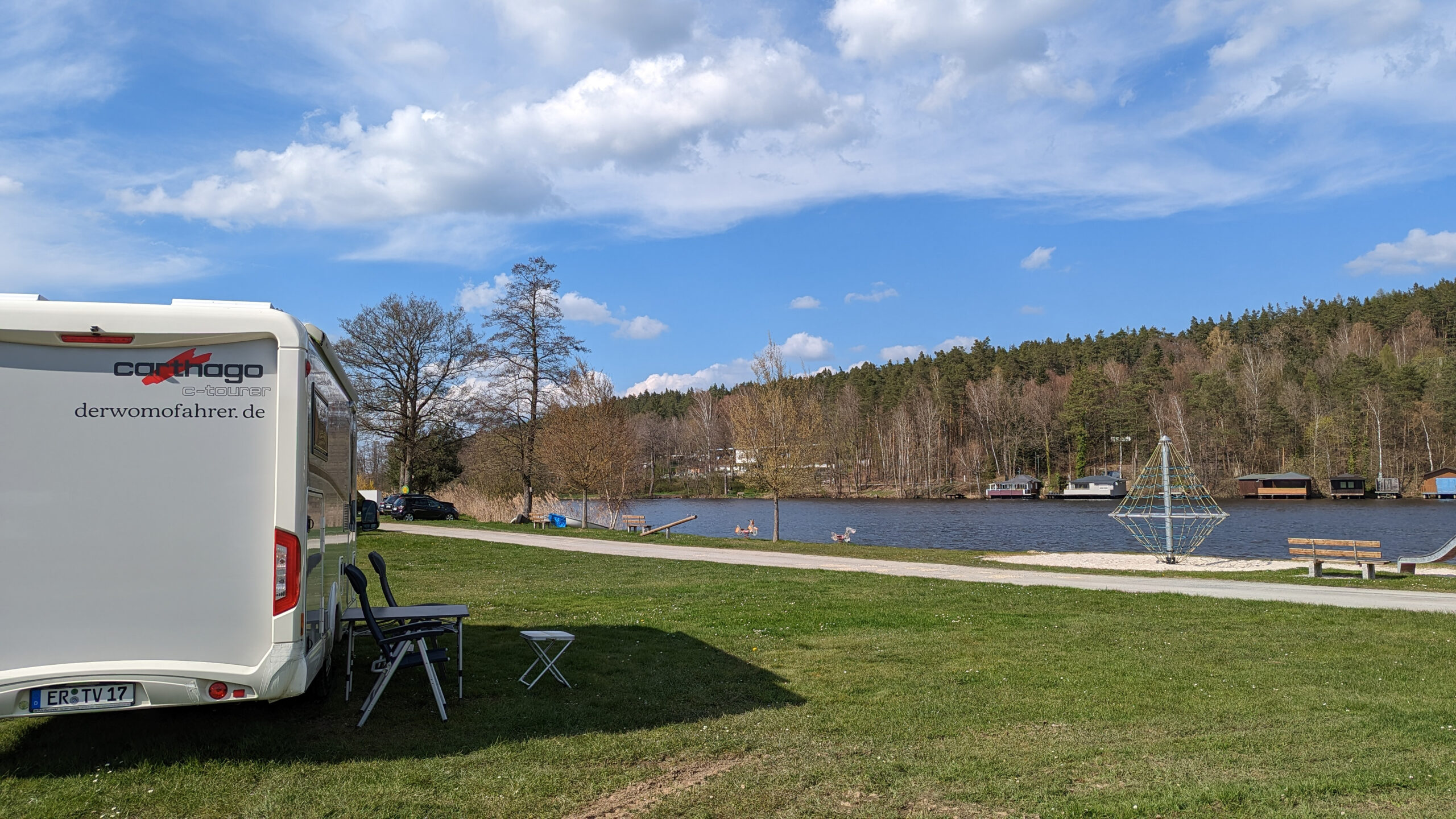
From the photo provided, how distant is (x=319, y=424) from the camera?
626 centimetres

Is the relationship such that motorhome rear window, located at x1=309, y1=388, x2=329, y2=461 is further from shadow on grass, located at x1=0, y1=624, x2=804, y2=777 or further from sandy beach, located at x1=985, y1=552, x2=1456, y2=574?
sandy beach, located at x1=985, y1=552, x2=1456, y2=574

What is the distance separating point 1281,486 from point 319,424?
90886 mm

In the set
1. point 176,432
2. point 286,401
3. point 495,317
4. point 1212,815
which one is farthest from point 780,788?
point 495,317

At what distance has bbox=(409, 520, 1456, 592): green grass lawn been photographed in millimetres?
18500

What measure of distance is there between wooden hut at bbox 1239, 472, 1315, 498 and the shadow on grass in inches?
3375

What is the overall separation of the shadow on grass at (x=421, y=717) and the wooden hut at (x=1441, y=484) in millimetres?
88871

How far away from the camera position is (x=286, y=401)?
552 centimetres

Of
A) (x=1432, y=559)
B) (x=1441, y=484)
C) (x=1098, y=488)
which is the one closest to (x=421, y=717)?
(x=1432, y=559)

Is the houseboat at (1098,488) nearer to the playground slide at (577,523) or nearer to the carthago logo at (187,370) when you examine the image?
the playground slide at (577,523)

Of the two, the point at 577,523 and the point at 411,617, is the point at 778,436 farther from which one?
the point at 411,617

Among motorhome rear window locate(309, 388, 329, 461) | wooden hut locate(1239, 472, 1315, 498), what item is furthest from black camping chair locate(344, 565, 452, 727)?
wooden hut locate(1239, 472, 1315, 498)

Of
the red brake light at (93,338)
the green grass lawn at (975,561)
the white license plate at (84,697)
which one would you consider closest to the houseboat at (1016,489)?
the green grass lawn at (975,561)

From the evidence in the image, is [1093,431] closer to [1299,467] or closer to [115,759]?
[1299,467]

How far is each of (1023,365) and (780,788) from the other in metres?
122
